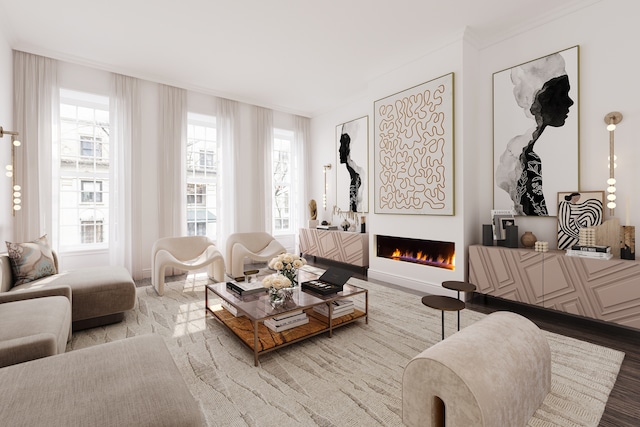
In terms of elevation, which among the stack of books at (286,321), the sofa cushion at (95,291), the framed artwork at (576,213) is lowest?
the stack of books at (286,321)

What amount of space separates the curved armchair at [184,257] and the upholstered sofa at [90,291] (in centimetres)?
80

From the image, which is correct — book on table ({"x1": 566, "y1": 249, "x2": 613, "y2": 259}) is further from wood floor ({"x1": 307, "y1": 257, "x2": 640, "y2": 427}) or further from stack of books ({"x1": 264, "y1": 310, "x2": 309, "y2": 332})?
stack of books ({"x1": 264, "y1": 310, "x2": 309, "y2": 332})


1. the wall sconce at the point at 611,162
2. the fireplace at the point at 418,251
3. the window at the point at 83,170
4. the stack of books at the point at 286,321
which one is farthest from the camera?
the window at the point at 83,170

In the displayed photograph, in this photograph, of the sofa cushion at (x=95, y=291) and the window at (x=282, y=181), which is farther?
the window at (x=282, y=181)

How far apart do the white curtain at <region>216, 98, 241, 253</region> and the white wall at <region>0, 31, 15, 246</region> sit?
2761 mm

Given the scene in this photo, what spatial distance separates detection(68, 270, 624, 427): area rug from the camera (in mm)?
1776

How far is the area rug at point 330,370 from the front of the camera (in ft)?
5.83

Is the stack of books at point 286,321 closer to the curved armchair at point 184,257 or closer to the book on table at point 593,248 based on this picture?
the curved armchair at point 184,257

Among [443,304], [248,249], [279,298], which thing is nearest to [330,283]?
[279,298]

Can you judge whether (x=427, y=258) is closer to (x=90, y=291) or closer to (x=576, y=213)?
(x=576, y=213)

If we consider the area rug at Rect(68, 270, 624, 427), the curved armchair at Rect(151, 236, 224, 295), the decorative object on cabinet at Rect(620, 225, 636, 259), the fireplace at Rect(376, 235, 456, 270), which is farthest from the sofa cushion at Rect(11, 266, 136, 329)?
the decorative object on cabinet at Rect(620, 225, 636, 259)

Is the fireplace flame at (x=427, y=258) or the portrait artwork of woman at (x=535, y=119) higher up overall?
the portrait artwork of woman at (x=535, y=119)

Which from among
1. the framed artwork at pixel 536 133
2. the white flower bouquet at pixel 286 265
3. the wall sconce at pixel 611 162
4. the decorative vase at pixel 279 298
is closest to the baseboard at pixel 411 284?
the framed artwork at pixel 536 133

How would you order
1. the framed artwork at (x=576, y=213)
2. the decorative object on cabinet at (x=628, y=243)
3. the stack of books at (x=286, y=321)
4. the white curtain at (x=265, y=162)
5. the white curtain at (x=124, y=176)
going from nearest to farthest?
the stack of books at (x=286, y=321) → the decorative object on cabinet at (x=628, y=243) → the framed artwork at (x=576, y=213) → the white curtain at (x=124, y=176) → the white curtain at (x=265, y=162)
